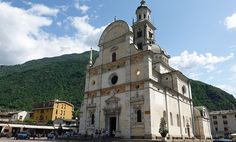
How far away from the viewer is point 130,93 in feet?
95.0

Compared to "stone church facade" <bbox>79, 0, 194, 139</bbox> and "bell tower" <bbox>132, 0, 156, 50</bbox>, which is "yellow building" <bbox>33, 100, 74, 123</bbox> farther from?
"bell tower" <bbox>132, 0, 156, 50</bbox>

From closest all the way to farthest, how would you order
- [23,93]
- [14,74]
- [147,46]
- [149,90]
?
[149,90] < [147,46] < [23,93] < [14,74]

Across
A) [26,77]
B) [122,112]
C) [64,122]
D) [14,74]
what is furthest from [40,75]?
[122,112]

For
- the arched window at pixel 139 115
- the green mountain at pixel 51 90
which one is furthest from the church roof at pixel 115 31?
the green mountain at pixel 51 90

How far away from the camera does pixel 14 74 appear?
106125 millimetres

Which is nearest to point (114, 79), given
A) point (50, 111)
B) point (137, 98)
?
point (137, 98)

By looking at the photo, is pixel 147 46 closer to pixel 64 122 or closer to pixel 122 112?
pixel 122 112

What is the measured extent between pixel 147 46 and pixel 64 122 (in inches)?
1628

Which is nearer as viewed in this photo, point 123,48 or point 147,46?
point 147,46

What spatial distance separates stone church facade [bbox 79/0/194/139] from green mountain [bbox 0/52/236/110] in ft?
175

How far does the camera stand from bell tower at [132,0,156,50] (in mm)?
41469

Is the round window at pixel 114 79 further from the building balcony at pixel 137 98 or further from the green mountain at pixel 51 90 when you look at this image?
the green mountain at pixel 51 90

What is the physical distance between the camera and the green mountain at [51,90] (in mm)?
89562

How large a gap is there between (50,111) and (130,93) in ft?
163
